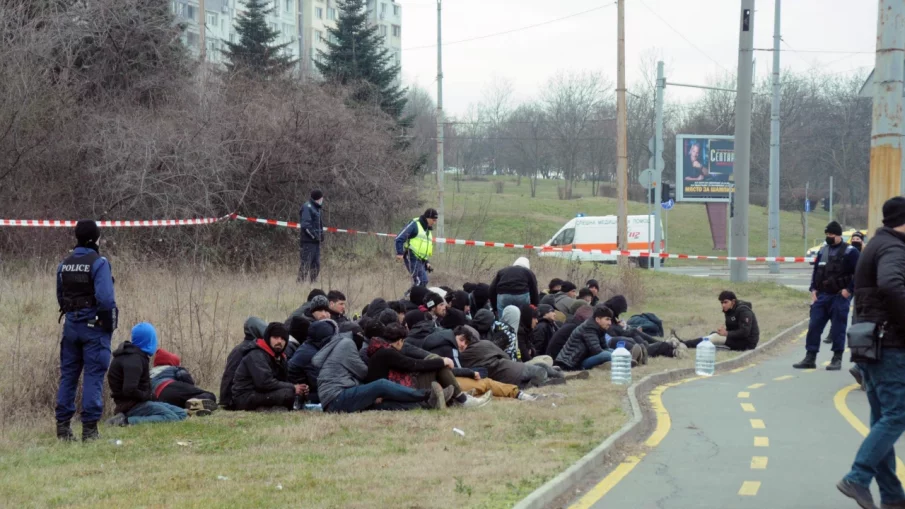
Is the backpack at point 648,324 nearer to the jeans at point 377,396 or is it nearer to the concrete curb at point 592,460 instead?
the concrete curb at point 592,460

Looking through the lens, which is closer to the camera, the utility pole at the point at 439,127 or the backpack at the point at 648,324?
the backpack at the point at 648,324

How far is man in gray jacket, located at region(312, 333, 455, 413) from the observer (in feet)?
38.8

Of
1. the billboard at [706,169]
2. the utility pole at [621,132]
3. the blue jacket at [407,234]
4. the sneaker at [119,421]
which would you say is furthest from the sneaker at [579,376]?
the billboard at [706,169]

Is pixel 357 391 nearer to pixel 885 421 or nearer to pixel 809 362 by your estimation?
pixel 885 421

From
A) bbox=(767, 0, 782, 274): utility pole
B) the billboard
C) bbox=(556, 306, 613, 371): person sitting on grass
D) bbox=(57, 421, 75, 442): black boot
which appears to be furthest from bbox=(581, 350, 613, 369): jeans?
the billboard

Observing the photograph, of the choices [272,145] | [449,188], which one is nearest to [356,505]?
[272,145]

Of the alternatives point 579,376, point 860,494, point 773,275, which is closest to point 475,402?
point 579,376

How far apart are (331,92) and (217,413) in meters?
21.9

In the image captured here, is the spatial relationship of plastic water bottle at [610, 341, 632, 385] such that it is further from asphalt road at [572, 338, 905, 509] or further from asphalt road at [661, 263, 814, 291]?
asphalt road at [661, 263, 814, 291]

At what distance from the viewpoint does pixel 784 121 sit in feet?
268

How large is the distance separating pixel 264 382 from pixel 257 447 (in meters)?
2.01

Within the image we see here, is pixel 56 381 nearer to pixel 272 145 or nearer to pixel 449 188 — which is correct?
pixel 272 145

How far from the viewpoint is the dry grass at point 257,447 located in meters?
7.95

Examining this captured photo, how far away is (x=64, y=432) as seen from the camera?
33.9 feet
